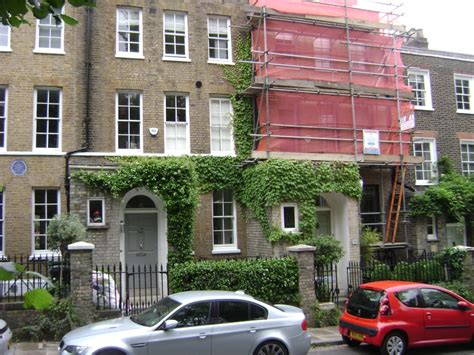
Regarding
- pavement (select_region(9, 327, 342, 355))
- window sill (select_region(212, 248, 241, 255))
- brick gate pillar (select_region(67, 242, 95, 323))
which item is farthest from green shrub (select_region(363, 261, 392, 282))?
brick gate pillar (select_region(67, 242, 95, 323))

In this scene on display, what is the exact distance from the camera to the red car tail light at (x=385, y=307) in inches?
387

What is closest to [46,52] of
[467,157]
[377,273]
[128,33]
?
[128,33]

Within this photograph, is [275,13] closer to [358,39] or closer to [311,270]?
[358,39]

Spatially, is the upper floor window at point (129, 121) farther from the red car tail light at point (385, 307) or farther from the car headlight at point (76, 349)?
the red car tail light at point (385, 307)

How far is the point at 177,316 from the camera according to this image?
8.47 m

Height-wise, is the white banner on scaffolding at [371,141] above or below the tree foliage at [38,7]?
above

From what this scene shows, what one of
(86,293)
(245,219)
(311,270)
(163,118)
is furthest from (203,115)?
(86,293)

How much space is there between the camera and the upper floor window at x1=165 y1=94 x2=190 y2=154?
61.5ft

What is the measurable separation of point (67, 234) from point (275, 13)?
1103 cm

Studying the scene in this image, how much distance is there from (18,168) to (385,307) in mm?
12818

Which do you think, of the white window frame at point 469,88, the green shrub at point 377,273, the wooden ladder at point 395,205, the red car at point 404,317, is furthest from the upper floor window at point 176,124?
the white window frame at point 469,88

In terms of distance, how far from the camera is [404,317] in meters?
9.93

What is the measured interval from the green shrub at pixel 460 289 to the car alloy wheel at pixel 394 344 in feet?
20.8

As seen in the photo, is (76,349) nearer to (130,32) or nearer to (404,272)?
(404,272)
